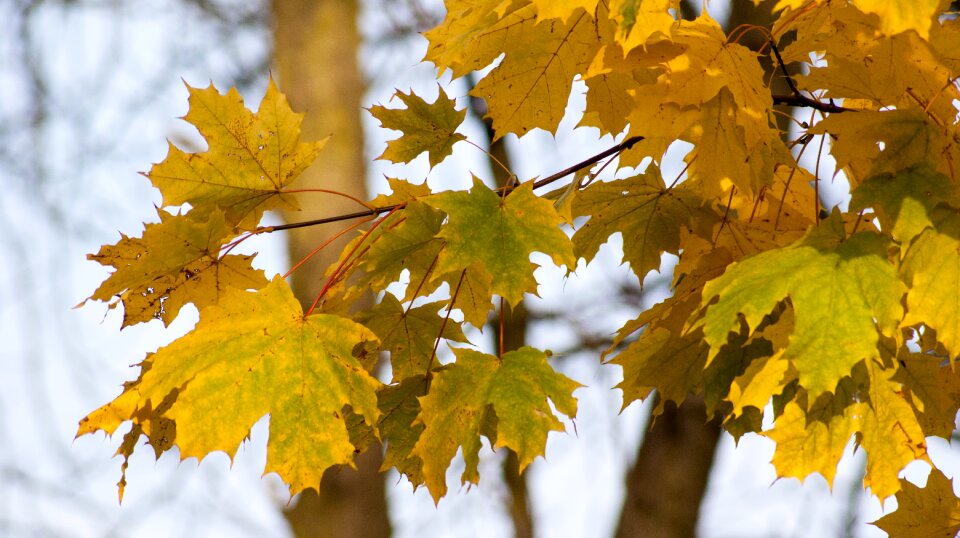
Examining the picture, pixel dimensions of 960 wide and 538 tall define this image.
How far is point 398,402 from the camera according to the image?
51.1 inches

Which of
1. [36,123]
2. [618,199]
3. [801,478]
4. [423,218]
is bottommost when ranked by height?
[801,478]

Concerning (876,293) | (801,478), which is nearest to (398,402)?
(801,478)

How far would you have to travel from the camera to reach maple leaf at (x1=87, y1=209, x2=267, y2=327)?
1220 mm

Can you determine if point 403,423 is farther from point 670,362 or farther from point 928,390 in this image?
point 928,390

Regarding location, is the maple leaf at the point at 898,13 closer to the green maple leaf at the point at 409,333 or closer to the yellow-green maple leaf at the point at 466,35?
the yellow-green maple leaf at the point at 466,35

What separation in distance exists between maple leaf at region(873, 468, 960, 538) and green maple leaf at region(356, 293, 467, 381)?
733 mm

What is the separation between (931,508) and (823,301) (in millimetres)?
618

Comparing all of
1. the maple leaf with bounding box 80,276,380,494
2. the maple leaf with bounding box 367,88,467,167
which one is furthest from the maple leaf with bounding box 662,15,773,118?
the maple leaf with bounding box 80,276,380,494

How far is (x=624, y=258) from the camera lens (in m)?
1.45

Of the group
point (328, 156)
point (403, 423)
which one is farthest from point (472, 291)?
point (328, 156)

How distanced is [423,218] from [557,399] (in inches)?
11.4

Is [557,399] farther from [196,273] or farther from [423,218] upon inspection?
[196,273]

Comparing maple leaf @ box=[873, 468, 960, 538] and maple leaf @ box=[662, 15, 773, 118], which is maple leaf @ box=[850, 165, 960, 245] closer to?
maple leaf @ box=[662, 15, 773, 118]

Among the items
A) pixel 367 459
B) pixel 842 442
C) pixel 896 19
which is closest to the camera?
pixel 896 19
